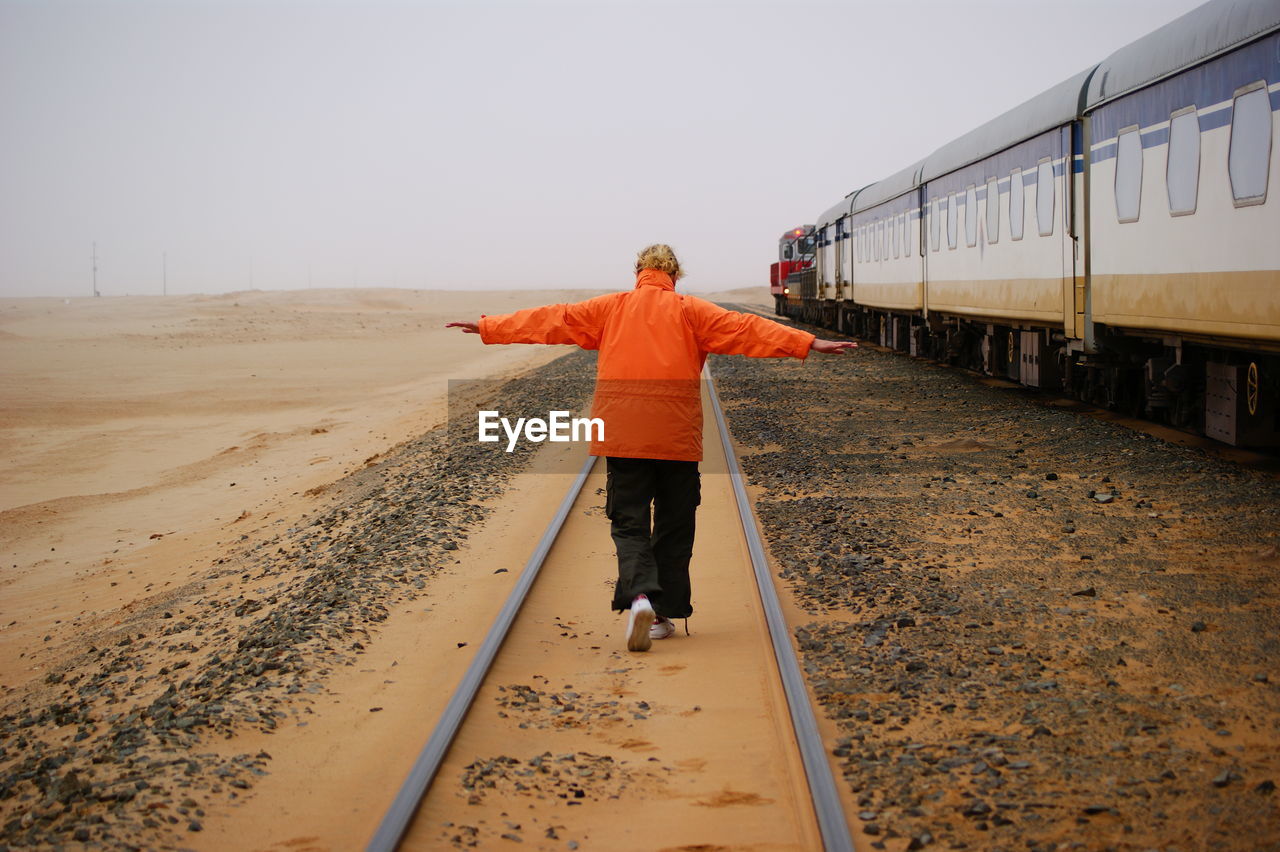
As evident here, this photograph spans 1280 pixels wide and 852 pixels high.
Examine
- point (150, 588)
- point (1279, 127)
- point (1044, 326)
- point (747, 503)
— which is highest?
point (1279, 127)

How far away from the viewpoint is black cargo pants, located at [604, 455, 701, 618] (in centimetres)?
671

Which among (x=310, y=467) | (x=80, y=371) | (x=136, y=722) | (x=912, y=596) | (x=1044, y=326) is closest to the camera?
(x=136, y=722)

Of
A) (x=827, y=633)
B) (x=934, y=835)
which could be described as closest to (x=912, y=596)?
(x=827, y=633)

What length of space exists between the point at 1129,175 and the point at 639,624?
9061 mm

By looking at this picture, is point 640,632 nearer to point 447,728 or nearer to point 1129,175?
point 447,728

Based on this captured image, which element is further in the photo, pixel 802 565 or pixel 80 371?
pixel 80 371

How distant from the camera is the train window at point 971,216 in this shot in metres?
20.6

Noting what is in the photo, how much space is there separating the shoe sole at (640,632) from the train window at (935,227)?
18.2 metres

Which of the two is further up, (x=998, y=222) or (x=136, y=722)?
(x=998, y=222)

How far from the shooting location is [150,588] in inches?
429

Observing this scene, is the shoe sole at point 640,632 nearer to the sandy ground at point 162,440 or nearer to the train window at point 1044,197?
the sandy ground at point 162,440

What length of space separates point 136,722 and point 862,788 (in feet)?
11.4

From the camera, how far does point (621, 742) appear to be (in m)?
5.45

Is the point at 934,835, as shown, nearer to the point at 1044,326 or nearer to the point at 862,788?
the point at 862,788
